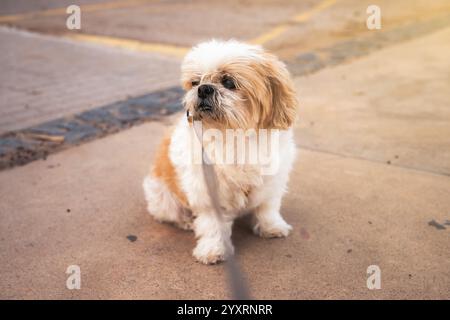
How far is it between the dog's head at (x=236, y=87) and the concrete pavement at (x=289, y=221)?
96cm

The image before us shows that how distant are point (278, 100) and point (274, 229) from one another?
952 mm

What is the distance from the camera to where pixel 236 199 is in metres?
3.41

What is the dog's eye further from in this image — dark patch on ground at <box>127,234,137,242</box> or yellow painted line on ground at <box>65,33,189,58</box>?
yellow painted line on ground at <box>65,33,189,58</box>

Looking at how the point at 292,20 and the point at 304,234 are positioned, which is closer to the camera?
the point at 304,234

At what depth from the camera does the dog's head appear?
3047mm

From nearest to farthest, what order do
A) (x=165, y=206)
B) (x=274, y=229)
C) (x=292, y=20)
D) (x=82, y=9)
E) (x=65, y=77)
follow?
(x=274, y=229) < (x=165, y=206) < (x=65, y=77) < (x=292, y=20) < (x=82, y=9)

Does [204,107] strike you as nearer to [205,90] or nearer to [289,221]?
[205,90]

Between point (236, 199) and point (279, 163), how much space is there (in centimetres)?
39

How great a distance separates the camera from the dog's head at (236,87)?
3047 mm

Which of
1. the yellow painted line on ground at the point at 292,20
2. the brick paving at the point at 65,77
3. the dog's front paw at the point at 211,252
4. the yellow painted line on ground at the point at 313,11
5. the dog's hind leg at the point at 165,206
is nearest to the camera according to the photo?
the dog's front paw at the point at 211,252

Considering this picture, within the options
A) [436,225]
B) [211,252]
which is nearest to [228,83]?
[211,252]

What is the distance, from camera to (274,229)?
361 cm

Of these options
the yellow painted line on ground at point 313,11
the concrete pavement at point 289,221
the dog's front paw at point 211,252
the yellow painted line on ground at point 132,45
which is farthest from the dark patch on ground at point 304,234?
the yellow painted line on ground at point 313,11

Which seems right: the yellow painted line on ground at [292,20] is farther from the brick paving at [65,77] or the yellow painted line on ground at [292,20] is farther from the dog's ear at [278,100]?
the dog's ear at [278,100]
